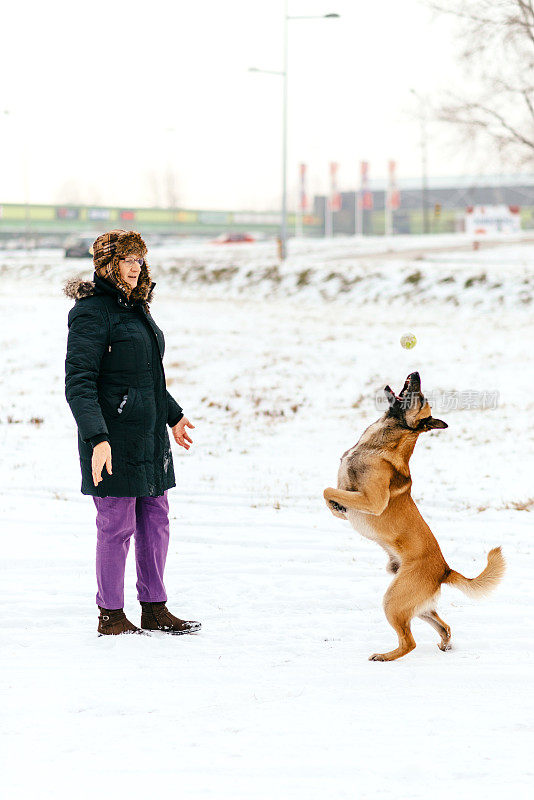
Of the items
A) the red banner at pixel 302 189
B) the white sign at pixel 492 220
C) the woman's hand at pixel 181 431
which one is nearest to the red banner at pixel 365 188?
the red banner at pixel 302 189

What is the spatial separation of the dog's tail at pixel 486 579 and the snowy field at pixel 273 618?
0.36m

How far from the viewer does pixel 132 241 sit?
13.7 feet

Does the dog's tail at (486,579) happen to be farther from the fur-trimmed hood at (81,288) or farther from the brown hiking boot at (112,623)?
the fur-trimmed hood at (81,288)

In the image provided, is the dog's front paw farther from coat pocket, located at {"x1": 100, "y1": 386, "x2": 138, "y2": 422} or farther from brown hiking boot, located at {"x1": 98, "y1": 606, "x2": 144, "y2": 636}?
coat pocket, located at {"x1": 100, "y1": 386, "x2": 138, "y2": 422}

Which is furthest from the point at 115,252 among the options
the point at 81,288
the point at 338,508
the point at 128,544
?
the point at 338,508

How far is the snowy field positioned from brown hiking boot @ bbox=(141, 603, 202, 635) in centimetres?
7

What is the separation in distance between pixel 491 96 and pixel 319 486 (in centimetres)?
1832

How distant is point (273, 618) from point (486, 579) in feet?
4.09

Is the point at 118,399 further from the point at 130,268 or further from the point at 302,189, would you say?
the point at 302,189

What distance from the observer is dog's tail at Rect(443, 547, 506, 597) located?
4.00 m

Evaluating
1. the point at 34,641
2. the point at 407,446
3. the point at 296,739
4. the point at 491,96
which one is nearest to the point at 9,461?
the point at 34,641

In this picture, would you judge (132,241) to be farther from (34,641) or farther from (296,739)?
(296,739)

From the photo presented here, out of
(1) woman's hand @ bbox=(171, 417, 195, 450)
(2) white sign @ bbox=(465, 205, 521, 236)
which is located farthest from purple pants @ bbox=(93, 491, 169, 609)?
(2) white sign @ bbox=(465, 205, 521, 236)

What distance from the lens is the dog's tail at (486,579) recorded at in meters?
4.00
